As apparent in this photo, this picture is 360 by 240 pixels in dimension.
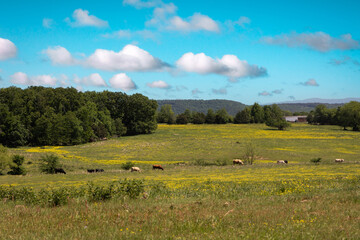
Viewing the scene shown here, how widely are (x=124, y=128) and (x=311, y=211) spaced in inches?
4245

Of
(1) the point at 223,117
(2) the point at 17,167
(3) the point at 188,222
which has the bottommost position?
(2) the point at 17,167

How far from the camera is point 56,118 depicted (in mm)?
90875

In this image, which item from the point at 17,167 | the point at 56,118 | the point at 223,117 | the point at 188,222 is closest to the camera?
the point at 188,222

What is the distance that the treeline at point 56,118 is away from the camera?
88062 mm

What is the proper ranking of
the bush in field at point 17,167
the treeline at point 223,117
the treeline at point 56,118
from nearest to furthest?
the bush in field at point 17,167
the treeline at point 56,118
the treeline at point 223,117

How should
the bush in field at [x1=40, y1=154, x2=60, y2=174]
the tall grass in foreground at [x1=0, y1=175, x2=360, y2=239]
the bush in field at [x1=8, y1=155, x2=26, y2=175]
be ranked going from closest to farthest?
the tall grass in foreground at [x1=0, y1=175, x2=360, y2=239] → the bush in field at [x1=8, y1=155, x2=26, y2=175] → the bush in field at [x1=40, y1=154, x2=60, y2=174]

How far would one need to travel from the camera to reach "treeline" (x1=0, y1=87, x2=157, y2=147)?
8806cm

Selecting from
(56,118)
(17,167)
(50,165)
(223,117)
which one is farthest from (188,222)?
(223,117)

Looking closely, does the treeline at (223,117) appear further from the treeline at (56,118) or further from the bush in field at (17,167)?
the bush in field at (17,167)

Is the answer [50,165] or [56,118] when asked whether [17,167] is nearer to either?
[50,165]

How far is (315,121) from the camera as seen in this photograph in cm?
19262

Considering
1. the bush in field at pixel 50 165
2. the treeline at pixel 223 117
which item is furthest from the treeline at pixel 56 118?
the treeline at pixel 223 117

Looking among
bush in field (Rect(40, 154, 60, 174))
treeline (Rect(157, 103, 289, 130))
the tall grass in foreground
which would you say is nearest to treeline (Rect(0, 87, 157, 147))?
bush in field (Rect(40, 154, 60, 174))

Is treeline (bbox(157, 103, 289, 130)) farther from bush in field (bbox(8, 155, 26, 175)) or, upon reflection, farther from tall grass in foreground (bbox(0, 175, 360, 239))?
tall grass in foreground (bbox(0, 175, 360, 239))
